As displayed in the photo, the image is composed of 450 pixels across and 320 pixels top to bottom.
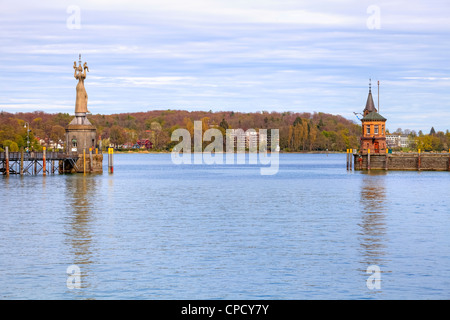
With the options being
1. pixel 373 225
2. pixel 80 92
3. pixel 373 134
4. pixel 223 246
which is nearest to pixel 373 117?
pixel 373 134

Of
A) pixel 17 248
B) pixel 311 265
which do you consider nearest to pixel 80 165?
pixel 17 248

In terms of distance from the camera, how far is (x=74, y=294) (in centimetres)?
2466

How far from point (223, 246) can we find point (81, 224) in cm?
1216

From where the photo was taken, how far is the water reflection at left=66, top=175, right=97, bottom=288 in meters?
30.4

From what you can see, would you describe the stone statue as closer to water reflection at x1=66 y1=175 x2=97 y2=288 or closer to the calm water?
water reflection at x1=66 y1=175 x2=97 y2=288

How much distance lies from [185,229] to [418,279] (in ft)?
55.6

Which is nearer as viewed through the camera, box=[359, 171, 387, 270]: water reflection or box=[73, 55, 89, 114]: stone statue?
box=[359, 171, 387, 270]: water reflection

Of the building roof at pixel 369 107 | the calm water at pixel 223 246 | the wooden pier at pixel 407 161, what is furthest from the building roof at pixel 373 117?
the calm water at pixel 223 246

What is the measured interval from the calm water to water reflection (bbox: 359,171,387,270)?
0.08 m

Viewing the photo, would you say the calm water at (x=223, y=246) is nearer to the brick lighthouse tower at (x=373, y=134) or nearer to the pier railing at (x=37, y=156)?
the pier railing at (x=37, y=156)

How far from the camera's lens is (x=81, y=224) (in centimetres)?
4266

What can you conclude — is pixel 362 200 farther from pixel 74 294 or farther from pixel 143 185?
pixel 74 294

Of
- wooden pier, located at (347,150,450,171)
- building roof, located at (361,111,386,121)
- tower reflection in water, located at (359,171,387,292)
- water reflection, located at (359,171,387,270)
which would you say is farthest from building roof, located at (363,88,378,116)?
tower reflection in water, located at (359,171,387,292)

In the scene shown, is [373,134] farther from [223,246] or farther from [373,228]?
[223,246]
